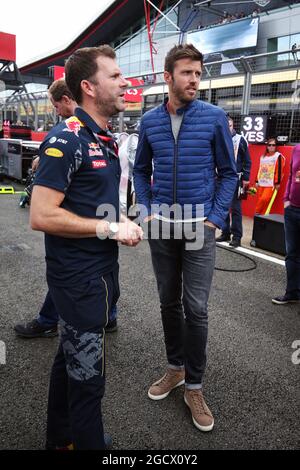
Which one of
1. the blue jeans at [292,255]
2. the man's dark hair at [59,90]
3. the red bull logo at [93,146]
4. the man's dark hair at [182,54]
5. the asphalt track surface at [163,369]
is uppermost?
the man's dark hair at [182,54]

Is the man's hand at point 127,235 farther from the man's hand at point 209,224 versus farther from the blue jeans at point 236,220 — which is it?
the blue jeans at point 236,220

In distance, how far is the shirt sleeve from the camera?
1.55 metres

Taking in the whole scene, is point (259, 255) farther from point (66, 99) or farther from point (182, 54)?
point (182, 54)

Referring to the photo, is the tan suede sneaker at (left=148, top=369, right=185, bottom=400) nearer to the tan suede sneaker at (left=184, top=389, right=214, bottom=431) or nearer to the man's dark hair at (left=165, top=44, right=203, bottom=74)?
the tan suede sneaker at (left=184, top=389, right=214, bottom=431)

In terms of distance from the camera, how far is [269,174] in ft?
24.5

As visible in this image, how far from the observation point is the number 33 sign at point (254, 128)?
26.5 ft

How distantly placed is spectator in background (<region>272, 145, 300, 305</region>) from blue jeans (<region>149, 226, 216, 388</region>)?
1845 millimetres

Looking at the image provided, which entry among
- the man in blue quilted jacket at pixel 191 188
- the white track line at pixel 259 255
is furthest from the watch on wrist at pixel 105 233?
the white track line at pixel 259 255

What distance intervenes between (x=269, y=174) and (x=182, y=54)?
17.9 feet

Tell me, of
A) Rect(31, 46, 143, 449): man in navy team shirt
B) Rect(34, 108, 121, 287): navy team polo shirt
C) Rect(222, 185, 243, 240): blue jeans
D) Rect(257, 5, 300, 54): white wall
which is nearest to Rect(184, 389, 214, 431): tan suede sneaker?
Rect(31, 46, 143, 449): man in navy team shirt

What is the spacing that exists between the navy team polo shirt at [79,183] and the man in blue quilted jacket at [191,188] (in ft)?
2.42
